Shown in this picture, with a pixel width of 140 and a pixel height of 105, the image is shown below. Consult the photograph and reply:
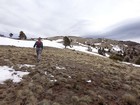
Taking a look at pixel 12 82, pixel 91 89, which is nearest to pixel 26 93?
pixel 12 82

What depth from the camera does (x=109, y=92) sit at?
1388 centimetres

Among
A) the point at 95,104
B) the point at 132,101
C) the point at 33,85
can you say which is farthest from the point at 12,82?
the point at 132,101

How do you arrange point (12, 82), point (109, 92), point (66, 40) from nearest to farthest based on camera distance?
point (12, 82), point (109, 92), point (66, 40)

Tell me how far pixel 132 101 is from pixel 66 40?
50708 mm

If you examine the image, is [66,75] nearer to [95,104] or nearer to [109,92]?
[109,92]

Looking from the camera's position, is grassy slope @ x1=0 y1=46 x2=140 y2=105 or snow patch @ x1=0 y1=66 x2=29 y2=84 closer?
grassy slope @ x1=0 y1=46 x2=140 y2=105

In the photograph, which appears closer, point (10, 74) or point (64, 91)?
point (64, 91)

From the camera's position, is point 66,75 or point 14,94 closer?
point 14,94

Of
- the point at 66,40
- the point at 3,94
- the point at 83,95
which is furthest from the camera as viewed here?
the point at 66,40

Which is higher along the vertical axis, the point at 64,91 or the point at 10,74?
the point at 10,74

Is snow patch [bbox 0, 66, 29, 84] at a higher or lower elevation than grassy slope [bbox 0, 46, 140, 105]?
higher

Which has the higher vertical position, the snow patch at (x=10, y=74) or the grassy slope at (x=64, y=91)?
the snow patch at (x=10, y=74)

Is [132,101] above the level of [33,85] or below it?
below

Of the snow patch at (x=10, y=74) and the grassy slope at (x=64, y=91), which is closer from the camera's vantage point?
the grassy slope at (x=64, y=91)
